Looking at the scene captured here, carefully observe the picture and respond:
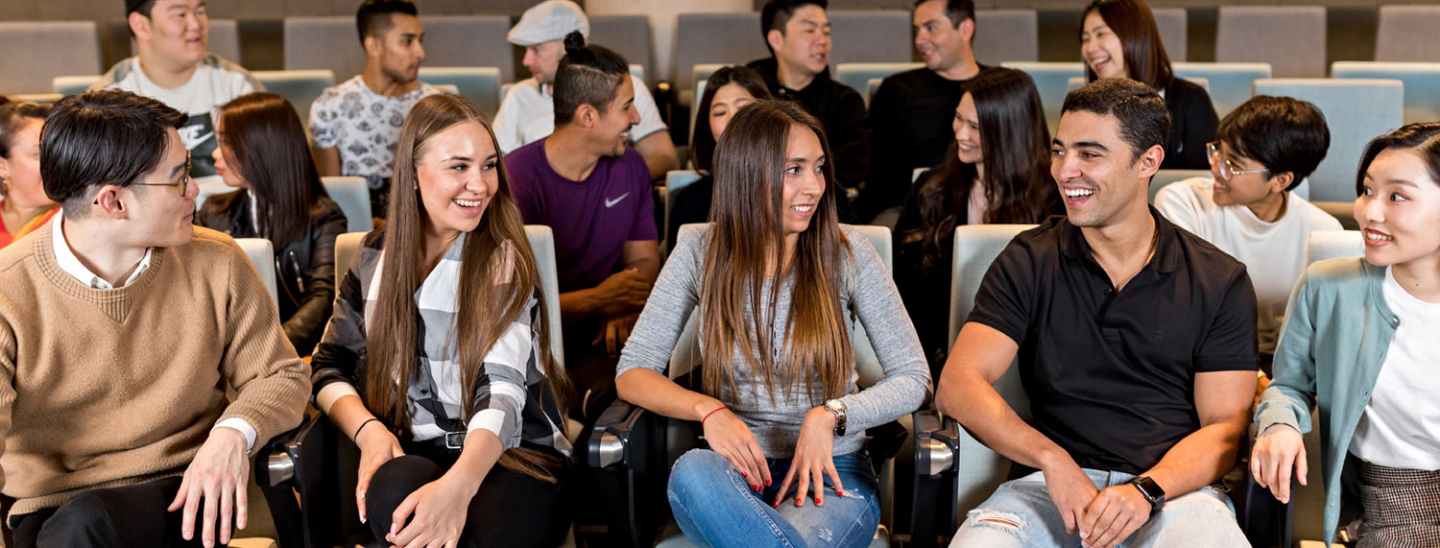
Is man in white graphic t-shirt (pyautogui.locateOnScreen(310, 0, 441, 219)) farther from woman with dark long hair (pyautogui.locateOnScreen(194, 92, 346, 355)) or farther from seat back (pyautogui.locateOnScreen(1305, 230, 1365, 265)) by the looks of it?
seat back (pyautogui.locateOnScreen(1305, 230, 1365, 265))

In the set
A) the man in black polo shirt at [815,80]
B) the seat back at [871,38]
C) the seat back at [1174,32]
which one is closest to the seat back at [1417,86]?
the seat back at [1174,32]

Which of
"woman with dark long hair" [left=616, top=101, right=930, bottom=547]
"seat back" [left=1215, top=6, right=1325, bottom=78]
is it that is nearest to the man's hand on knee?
"woman with dark long hair" [left=616, top=101, right=930, bottom=547]

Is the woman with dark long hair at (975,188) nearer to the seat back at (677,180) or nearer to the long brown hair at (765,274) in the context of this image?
the seat back at (677,180)

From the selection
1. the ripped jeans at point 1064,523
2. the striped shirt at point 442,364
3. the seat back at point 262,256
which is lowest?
the ripped jeans at point 1064,523

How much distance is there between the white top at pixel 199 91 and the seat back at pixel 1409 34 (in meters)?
5.00

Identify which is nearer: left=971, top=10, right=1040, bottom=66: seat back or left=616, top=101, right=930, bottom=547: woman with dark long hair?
left=616, top=101, right=930, bottom=547: woman with dark long hair

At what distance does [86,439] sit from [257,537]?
34 centimetres

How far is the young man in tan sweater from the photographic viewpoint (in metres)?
1.68

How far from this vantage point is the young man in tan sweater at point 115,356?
1.68 m

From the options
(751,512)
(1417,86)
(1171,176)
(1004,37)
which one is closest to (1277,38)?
(1417,86)

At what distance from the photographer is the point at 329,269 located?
266 cm

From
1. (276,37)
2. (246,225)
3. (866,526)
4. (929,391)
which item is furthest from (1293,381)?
(276,37)

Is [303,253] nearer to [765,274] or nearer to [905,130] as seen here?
[765,274]

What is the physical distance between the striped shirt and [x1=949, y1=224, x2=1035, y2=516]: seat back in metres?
0.74
